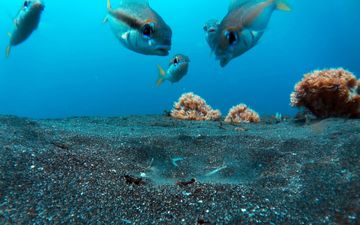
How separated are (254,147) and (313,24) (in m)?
72.8

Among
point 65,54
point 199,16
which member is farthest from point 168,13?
point 65,54

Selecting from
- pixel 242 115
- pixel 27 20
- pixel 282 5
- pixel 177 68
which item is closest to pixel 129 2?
pixel 282 5

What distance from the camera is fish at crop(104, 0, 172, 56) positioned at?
7.71 feet

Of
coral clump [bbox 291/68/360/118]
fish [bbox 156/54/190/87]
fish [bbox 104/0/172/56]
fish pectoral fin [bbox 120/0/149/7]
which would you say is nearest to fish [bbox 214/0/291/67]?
fish [bbox 104/0/172/56]

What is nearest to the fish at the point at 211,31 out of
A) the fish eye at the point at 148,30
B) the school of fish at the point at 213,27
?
the school of fish at the point at 213,27

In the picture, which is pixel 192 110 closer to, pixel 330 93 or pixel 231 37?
pixel 330 93

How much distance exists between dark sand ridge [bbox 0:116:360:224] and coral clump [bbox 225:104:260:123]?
3533mm

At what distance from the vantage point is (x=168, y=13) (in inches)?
2975

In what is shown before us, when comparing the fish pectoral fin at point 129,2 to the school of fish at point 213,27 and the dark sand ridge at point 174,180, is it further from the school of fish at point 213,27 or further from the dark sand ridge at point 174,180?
the dark sand ridge at point 174,180

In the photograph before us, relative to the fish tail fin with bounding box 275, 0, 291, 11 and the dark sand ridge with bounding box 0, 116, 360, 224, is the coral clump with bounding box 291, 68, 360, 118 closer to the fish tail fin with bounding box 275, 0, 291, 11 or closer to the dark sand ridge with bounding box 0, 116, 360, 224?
the dark sand ridge with bounding box 0, 116, 360, 224

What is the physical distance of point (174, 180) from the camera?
2.83m

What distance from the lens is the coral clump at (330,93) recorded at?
530 centimetres

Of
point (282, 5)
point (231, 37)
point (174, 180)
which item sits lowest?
point (174, 180)

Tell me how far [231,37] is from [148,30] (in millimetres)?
706
